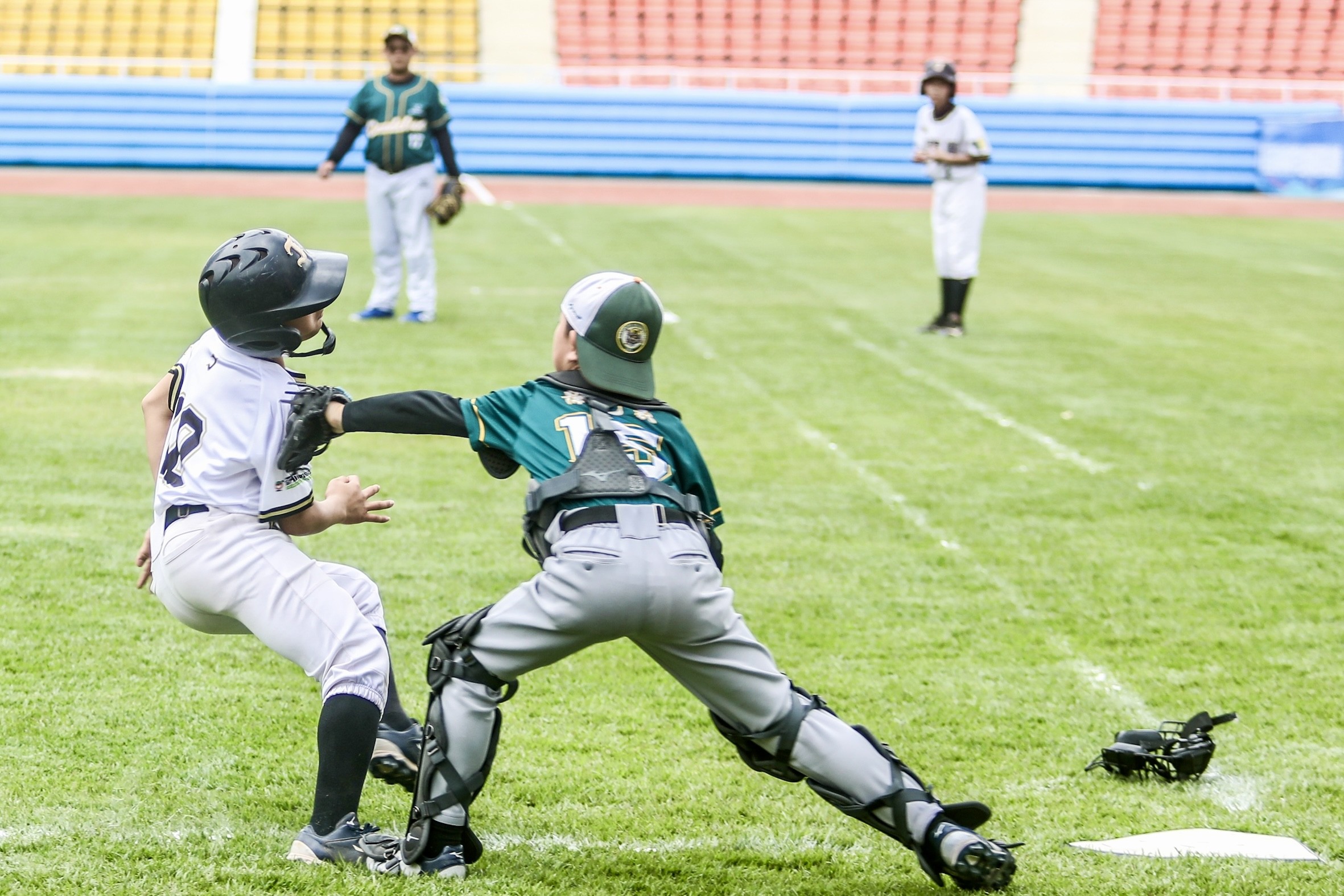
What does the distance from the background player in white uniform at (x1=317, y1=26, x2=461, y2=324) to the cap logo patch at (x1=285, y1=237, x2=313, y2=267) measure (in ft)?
25.5

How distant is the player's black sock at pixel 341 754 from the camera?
3324 mm

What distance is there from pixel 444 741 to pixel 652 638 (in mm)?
533

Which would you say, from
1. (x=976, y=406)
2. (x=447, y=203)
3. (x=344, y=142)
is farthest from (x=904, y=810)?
(x=344, y=142)

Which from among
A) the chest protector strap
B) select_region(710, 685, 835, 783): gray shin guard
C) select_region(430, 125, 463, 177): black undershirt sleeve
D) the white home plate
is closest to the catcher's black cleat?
select_region(710, 685, 835, 783): gray shin guard

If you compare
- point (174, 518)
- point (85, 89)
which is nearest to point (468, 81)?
point (85, 89)

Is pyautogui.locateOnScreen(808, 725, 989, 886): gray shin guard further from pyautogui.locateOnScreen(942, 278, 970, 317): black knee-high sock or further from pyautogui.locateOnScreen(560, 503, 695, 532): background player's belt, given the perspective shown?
pyautogui.locateOnScreen(942, 278, 970, 317): black knee-high sock

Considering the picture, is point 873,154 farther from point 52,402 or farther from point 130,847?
point 130,847

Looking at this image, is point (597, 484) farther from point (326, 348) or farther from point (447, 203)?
point (447, 203)

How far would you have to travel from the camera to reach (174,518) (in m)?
3.48

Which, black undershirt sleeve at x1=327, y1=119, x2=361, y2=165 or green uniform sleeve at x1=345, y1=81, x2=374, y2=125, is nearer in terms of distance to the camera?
green uniform sleeve at x1=345, y1=81, x2=374, y2=125

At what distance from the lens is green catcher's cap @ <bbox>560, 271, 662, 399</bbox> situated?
3.29 metres

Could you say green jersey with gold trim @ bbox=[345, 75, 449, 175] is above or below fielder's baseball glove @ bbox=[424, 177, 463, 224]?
above

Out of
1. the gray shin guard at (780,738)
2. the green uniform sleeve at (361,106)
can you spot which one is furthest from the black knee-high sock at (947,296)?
the gray shin guard at (780,738)

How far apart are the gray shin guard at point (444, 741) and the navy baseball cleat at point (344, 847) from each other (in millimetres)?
89
